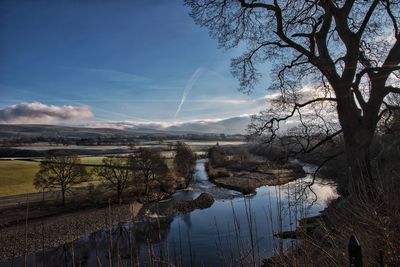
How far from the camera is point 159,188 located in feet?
137

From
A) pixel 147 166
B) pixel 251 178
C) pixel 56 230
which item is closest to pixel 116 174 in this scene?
pixel 147 166

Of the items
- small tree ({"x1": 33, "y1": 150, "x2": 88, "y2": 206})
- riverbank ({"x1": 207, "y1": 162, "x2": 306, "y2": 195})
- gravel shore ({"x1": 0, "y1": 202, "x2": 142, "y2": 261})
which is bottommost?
gravel shore ({"x1": 0, "y1": 202, "x2": 142, "y2": 261})

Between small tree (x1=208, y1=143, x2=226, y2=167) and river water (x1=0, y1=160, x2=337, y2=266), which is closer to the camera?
river water (x1=0, y1=160, x2=337, y2=266)

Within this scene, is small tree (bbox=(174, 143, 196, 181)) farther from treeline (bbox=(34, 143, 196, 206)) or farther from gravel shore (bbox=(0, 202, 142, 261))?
gravel shore (bbox=(0, 202, 142, 261))

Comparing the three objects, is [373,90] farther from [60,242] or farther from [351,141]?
[60,242]

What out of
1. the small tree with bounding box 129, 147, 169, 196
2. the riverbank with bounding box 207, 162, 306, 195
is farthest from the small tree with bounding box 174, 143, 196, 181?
the small tree with bounding box 129, 147, 169, 196

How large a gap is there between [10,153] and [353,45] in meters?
84.8

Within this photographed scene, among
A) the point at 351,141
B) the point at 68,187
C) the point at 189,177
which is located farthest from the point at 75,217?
the point at 351,141

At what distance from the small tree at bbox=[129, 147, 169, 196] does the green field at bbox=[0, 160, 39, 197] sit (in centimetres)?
1187

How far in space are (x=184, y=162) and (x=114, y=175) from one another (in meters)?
15.8

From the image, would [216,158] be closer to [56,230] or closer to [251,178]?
[251,178]

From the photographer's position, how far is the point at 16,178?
4634cm

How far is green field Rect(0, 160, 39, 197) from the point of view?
41125mm

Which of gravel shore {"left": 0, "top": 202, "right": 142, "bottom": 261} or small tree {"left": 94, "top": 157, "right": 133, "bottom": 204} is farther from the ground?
small tree {"left": 94, "top": 157, "right": 133, "bottom": 204}
